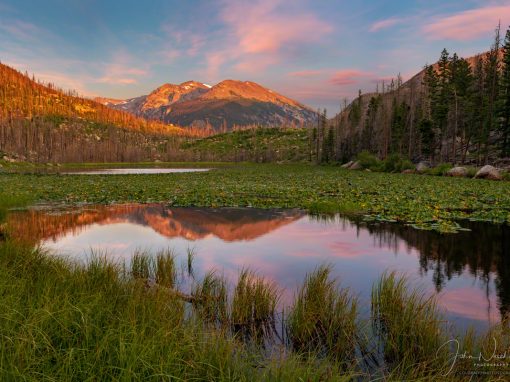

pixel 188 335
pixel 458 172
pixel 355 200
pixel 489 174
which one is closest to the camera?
pixel 188 335

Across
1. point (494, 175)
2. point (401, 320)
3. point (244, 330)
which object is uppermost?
point (494, 175)

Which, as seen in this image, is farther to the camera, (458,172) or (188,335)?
(458,172)

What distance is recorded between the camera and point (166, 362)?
4762mm

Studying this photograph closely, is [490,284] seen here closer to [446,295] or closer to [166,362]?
[446,295]

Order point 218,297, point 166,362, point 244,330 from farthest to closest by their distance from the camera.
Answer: point 218,297, point 244,330, point 166,362

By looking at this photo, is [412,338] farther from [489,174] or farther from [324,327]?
[489,174]

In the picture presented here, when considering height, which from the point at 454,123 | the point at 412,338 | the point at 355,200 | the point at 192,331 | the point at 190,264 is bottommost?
the point at 190,264

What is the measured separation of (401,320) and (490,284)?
218 inches

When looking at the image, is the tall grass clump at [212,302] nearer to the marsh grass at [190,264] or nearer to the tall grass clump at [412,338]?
the marsh grass at [190,264]

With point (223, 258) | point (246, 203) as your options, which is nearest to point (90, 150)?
point (246, 203)

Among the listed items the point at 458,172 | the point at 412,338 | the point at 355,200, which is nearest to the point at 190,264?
the point at 412,338

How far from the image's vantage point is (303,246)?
49.9 feet

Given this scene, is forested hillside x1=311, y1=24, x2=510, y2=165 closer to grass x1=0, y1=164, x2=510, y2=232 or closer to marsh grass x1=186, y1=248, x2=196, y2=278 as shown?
grass x1=0, y1=164, x2=510, y2=232

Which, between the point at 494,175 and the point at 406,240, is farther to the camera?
the point at 494,175
